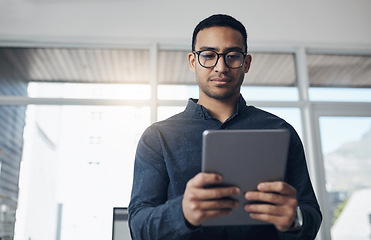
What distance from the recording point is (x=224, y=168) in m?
0.76

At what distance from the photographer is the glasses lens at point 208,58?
1.04 meters

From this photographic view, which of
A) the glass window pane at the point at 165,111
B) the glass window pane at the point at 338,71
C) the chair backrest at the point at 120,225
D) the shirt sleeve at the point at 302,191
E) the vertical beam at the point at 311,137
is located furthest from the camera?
the glass window pane at the point at 338,71

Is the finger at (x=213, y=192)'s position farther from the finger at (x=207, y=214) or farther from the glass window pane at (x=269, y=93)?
the glass window pane at (x=269, y=93)

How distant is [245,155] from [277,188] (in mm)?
88

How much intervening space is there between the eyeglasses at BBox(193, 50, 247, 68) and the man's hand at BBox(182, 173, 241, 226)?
0.40 m

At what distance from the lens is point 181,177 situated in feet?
3.11

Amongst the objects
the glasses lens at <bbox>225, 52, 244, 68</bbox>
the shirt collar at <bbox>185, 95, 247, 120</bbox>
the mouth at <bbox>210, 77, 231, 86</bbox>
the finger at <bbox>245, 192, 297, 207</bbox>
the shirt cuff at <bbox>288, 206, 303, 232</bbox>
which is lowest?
the shirt cuff at <bbox>288, 206, 303, 232</bbox>

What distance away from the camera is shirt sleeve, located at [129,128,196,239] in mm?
798

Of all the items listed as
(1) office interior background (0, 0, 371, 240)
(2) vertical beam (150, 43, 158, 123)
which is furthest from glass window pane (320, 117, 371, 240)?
(2) vertical beam (150, 43, 158, 123)

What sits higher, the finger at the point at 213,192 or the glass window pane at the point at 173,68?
the glass window pane at the point at 173,68

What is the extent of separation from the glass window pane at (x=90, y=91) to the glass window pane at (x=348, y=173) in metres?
1.75

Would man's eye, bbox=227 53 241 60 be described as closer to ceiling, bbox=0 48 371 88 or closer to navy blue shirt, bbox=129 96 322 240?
navy blue shirt, bbox=129 96 322 240

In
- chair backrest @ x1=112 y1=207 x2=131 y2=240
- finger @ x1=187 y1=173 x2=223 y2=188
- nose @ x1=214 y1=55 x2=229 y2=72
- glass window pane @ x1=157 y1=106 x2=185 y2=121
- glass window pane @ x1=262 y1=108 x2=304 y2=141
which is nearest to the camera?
finger @ x1=187 y1=173 x2=223 y2=188

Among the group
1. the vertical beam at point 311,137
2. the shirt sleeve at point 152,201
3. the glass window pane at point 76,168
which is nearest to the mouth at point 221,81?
the shirt sleeve at point 152,201
